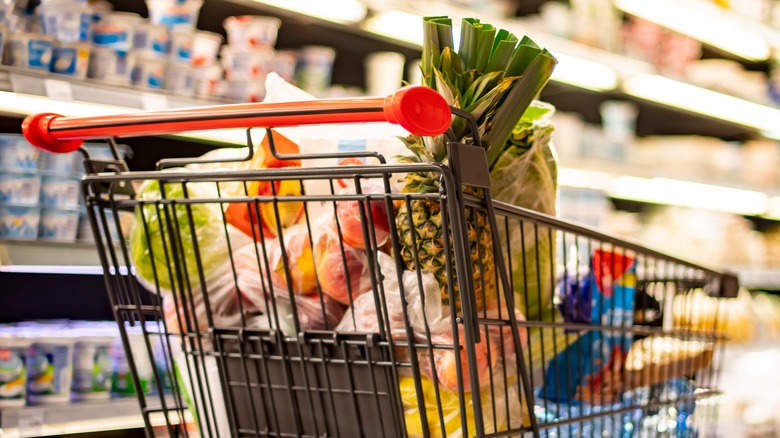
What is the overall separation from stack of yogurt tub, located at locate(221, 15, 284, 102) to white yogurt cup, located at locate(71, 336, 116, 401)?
752 mm

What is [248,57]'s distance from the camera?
230cm

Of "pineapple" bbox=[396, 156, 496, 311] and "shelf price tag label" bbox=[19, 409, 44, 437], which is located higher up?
"pineapple" bbox=[396, 156, 496, 311]

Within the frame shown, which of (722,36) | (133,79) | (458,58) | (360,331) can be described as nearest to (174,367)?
(360,331)

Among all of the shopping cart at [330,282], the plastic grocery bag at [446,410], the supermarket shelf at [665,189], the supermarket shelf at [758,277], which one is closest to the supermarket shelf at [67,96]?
the shopping cart at [330,282]

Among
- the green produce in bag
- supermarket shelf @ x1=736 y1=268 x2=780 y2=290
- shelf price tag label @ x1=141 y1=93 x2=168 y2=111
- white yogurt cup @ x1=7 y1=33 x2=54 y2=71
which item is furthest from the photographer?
supermarket shelf @ x1=736 y1=268 x2=780 y2=290

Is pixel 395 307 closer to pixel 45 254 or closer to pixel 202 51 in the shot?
pixel 45 254

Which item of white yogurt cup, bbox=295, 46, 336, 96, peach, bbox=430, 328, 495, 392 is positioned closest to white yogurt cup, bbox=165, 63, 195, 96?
white yogurt cup, bbox=295, 46, 336, 96

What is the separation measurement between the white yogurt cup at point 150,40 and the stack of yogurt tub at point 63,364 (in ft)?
2.36

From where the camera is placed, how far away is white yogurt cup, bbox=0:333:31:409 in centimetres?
186

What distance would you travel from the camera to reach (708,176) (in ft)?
13.2

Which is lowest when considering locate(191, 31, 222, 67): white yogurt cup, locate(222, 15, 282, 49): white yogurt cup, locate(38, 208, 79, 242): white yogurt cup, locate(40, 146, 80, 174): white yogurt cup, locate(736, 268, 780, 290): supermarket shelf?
locate(736, 268, 780, 290): supermarket shelf

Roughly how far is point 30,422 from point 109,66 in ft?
2.84

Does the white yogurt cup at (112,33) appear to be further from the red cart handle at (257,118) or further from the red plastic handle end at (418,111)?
the red plastic handle end at (418,111)

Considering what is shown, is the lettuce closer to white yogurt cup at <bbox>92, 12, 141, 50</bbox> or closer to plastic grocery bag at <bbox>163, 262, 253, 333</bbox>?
plastic grocery bag at <bbox>163, 262, 253, 333</bbox>
